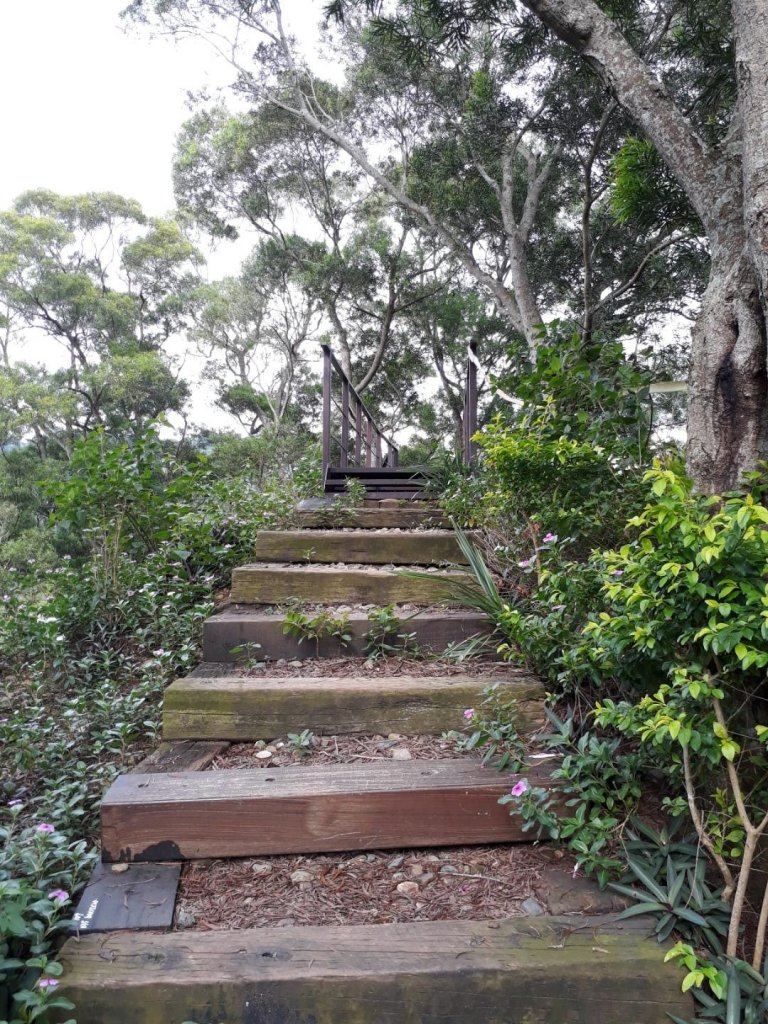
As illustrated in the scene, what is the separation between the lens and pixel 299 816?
1.42 meters

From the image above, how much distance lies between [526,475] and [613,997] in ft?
4.54

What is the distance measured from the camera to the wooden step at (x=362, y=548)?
270cm

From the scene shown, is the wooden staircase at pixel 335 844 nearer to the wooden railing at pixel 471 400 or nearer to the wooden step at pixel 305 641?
the wooden step at pixel 305 641

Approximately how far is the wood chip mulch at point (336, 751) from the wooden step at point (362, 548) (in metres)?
1.04

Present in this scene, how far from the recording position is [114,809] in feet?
4.53

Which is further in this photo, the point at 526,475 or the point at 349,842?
the point at 526,475

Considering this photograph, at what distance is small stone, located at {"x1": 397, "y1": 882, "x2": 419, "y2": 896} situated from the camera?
4.32 feet

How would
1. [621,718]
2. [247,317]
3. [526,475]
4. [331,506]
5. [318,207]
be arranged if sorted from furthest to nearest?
[247,317] → [318,207] → [331,506] → [526,475] → [621,718]

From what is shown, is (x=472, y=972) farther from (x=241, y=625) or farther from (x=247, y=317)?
(x=247, y=317)

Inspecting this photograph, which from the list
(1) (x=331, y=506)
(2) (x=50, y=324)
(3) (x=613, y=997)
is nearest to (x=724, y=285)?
(3) (x=613, y=997)

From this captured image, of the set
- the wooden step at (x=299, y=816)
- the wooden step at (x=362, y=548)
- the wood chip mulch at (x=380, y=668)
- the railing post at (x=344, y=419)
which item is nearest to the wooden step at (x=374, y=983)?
the wooden step at (x=299, y=816)

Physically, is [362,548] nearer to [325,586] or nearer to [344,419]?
[325,586]

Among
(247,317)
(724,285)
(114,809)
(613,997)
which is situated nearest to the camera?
(613,997)

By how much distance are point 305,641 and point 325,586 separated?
12.2 inches
